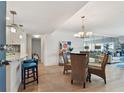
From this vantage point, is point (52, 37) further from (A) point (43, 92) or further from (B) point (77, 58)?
(A) point (43, 92)

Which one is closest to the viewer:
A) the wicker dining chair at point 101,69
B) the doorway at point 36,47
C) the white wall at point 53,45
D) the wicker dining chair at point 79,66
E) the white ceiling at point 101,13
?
the white ceiling at point 101,13

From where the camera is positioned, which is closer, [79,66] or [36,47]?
[79,66]

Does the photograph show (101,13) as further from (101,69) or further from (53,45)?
(53,45)

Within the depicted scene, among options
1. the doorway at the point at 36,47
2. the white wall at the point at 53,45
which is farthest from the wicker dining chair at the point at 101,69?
the doorway at the point at 36,47

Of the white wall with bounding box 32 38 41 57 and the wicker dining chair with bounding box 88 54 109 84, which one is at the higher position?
the white wall with bounding box 32 38 41 57

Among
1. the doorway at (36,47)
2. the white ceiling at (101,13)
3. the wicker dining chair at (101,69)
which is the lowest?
the wicker dining chair at (101,69)

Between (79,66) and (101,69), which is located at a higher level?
(79,66)

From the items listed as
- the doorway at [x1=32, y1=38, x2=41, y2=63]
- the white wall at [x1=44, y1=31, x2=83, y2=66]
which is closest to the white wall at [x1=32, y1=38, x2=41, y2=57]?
the doorway at [x1=32, y1=38, x2=41, y2=63]

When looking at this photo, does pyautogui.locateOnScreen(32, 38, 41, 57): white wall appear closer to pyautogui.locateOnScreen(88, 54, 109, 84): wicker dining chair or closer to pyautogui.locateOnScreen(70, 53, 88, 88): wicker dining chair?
pyautogui.locateOnScreen(88, 54, 109, 84): wicker dining chair

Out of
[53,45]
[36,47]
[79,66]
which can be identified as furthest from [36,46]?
[79,66]

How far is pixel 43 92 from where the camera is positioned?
3299 millimetres

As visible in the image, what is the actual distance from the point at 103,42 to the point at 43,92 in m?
10.9

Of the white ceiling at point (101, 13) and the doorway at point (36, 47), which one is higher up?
the white ceiling at point (101, 13)

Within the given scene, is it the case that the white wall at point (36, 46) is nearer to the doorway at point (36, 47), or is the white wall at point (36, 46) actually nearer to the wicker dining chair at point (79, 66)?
the doorway at point (36, 47)
